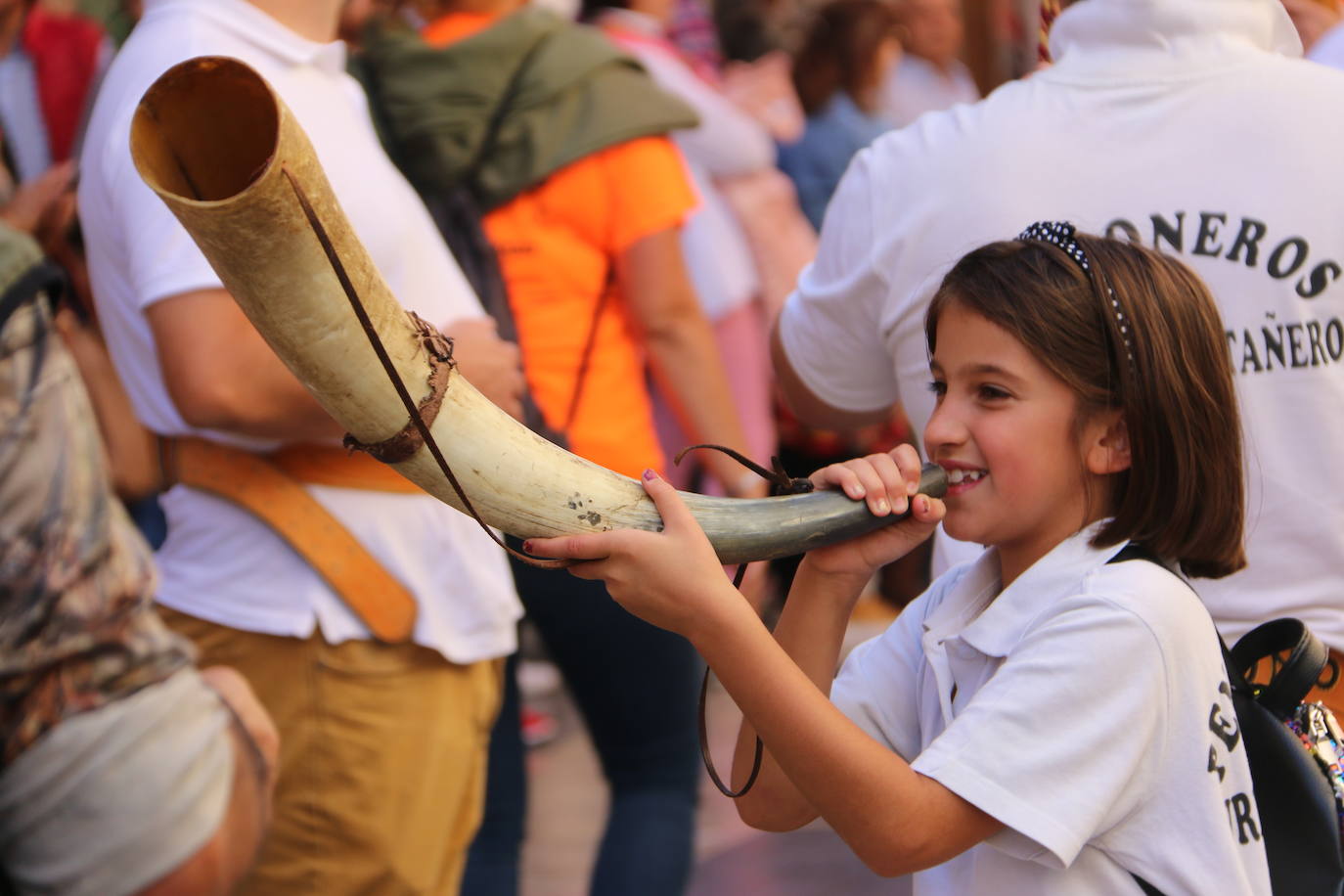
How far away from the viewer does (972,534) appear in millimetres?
1794

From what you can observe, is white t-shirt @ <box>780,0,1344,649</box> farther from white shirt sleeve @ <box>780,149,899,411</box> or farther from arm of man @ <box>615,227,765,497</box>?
arm of man @ <box>615,227,765,497</box>

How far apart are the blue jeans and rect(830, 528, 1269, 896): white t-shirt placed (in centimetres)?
146

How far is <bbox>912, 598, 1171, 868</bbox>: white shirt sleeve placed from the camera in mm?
1575

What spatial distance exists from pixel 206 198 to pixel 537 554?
46 centimetres

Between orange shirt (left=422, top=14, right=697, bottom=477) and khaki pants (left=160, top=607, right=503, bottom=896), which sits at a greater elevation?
orange shirt (left=422, top=14, right=697, bottom=477)

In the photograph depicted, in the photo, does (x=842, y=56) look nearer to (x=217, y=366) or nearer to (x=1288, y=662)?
(x=217, y=366)

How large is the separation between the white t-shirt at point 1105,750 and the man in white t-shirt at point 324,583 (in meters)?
1.08

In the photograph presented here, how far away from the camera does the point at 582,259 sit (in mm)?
3281

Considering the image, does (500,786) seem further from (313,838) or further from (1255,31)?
(1255,31)

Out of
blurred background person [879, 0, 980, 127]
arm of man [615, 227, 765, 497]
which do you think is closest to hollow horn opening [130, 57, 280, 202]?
arm of man [615, 227, 765, 497]

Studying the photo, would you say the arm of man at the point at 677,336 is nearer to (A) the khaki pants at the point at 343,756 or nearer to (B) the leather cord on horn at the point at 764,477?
(A) the khaki pants at the point at 343,756

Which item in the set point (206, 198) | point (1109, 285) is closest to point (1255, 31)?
point (1109, 285)

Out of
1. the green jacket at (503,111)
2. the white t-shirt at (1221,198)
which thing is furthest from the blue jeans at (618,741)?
the white t-shirt at (1221,198)

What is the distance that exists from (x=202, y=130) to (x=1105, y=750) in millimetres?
1075
